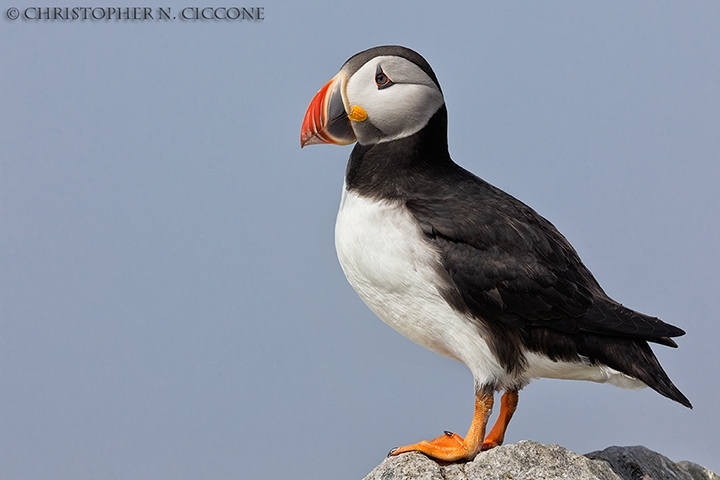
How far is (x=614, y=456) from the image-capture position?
561cm

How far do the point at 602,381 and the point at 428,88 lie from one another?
1808 mm

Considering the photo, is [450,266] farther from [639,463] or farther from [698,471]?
[698,471]

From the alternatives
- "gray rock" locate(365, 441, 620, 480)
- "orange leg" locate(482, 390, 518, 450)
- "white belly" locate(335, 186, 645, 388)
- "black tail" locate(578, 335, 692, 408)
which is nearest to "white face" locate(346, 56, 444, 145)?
"white belly" locate(335, 186, 645, 388)

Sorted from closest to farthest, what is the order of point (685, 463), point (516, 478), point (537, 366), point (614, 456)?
point (516, 478), point (537, 366), point (614, 456), point (685, 463)

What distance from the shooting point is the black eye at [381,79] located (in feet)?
15.8

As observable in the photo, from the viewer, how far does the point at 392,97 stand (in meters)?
4.80

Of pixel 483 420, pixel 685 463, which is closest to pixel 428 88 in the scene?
pixel 483 420

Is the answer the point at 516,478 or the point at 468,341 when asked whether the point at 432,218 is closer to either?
the point at 468,341

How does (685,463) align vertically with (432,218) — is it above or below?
below

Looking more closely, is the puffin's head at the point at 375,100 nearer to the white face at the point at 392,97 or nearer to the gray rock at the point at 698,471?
the white face at the point at 392,97

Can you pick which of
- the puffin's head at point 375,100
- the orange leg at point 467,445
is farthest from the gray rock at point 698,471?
the puffin's head at point 375,100

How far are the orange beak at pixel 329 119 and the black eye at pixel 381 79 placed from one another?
0.18 metres

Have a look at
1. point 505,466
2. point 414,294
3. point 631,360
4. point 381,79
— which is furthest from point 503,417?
point 381,79

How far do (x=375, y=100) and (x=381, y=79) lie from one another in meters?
0.12
